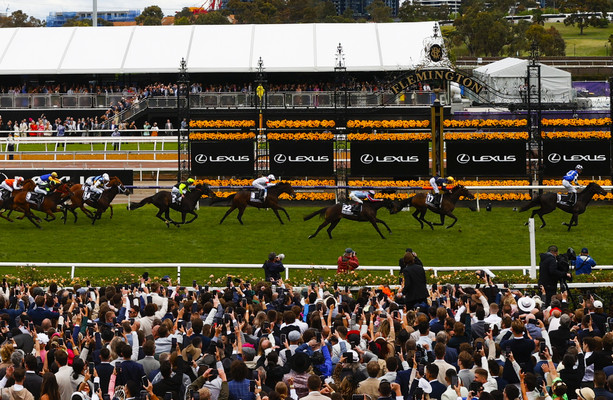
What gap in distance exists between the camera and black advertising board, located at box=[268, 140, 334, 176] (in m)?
24.6

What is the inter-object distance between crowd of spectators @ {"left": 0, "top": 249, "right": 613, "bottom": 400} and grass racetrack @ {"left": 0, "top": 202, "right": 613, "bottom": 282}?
6.06 m

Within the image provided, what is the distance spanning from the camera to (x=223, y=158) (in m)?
24.9

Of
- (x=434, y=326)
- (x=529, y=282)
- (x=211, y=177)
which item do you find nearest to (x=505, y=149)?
(x=211, y=177)

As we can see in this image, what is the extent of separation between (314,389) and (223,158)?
1748 cm

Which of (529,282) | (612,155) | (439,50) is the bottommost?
(529,282)

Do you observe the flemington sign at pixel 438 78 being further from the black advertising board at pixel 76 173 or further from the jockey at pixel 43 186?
the jockey at pixel 43 186

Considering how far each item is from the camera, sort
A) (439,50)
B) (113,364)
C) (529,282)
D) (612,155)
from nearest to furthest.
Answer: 1. (113,364)
2. (529,282)
3. (612,155)
4. (439,50)

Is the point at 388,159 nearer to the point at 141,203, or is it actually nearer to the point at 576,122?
the point at 576,122

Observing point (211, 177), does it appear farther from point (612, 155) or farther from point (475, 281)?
point (475, 281)

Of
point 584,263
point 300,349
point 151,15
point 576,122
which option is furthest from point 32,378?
point 151,15

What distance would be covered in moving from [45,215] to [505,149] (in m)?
11.3

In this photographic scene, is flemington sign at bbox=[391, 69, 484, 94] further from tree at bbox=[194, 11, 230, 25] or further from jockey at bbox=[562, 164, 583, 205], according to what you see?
tree at bbox=[194, 11, 230, 25]

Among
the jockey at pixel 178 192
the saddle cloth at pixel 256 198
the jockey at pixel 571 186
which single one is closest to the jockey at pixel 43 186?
the jockey at pixel 178 192

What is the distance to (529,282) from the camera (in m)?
14.7
